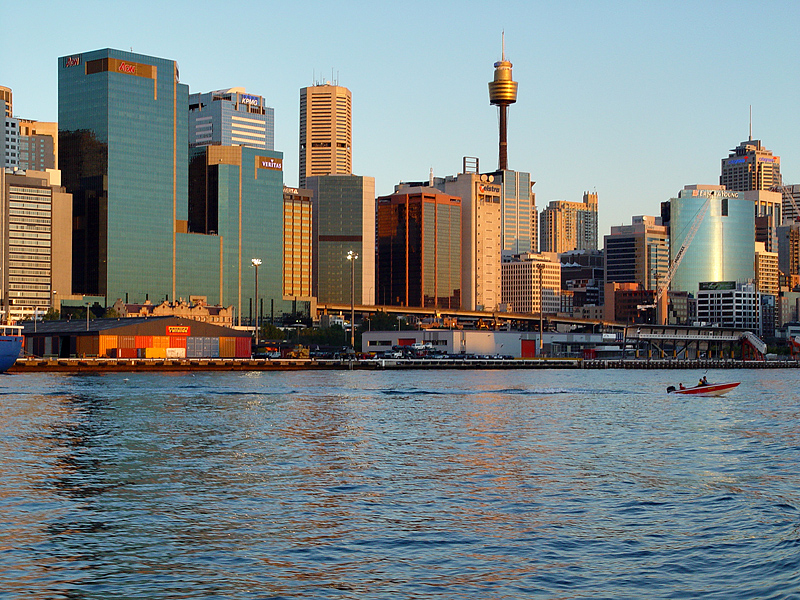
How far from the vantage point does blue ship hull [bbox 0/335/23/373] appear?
154000mm

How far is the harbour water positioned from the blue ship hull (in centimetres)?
6890

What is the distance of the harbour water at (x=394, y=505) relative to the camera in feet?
107

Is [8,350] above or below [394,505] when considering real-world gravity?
above

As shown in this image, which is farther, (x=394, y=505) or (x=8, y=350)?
(x=8, y=350)

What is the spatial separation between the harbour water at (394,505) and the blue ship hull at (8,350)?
226ft

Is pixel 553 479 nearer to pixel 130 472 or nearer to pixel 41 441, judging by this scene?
pixel 130 472

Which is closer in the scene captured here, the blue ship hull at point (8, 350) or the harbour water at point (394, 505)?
the harbour water at point (394, 505)

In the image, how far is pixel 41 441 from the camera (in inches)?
2606

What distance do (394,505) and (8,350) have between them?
409 ft

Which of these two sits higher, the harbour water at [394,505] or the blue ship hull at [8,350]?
the blue ship hull at [8,350]

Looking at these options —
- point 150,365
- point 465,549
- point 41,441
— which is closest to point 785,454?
point 465,549

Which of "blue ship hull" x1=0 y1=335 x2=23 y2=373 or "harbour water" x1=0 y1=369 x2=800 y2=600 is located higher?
"blue ship hull" x1=0 y1=335 x2=23 y2=373

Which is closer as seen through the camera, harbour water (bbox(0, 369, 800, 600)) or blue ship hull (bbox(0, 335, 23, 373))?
harbour water (bbox(0, 369, 800, 600))

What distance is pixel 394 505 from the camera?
4422 cm
